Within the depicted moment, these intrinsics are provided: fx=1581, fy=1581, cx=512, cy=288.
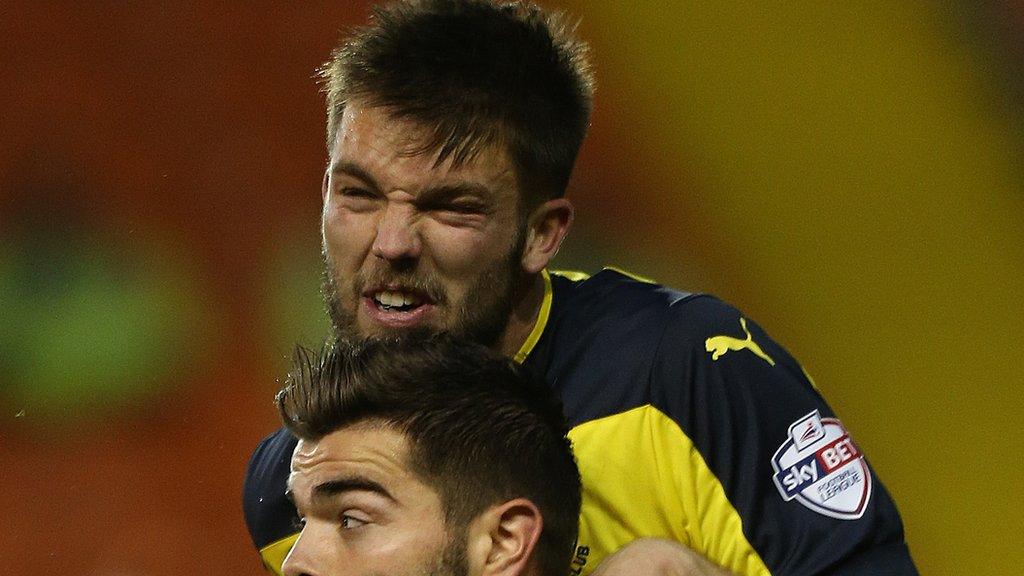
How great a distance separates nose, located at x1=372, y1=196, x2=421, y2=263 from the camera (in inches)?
70.4

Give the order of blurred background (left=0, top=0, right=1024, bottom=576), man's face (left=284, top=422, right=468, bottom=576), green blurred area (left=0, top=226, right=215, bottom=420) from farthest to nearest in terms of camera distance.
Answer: green blurred area (left=0, top=226, right=215, bottom=420) → blurred background (left=0, top=0, right=1024, bottom=576) → man's face (left=284, top=422, right=468, bottom=576)

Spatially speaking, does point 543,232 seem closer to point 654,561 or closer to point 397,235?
point 397,235

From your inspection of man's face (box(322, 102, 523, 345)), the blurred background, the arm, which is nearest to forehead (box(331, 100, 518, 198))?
man's face (box(322, 102, 523, 345))

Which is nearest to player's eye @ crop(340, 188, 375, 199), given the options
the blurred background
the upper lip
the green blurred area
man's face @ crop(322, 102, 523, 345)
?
man's face @ crop(322, 102, 523, 345)

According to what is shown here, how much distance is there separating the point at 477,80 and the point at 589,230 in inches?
69.0

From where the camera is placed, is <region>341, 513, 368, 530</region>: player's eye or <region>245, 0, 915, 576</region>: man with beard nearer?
<region>341, 513, 368, 530</region>: player's eye

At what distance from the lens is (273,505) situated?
2.03 meters

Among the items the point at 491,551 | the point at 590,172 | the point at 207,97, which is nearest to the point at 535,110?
the point at 491,551

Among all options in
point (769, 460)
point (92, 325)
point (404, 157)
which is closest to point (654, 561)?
point (769, 460)

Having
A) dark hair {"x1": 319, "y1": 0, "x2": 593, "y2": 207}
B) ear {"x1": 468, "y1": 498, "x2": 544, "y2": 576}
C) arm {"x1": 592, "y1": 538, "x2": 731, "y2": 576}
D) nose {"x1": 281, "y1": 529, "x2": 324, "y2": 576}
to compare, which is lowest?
arm {"x1": 592, "y1": 538, "x2": 731, "y2": 576}

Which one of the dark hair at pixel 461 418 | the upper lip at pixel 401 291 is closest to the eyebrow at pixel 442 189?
the upper lip at pixel 401 291

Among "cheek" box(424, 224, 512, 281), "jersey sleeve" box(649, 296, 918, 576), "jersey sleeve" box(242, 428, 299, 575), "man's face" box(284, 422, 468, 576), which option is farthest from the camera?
"jersey sleeve" box(242, 428, 299, 575)

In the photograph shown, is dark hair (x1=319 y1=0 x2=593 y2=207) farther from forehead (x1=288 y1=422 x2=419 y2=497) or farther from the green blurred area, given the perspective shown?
the green blurred area

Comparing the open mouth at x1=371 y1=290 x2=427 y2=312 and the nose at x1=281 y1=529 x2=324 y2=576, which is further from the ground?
the open mouth at x1=371 y1=290 x2=427 y2=312
